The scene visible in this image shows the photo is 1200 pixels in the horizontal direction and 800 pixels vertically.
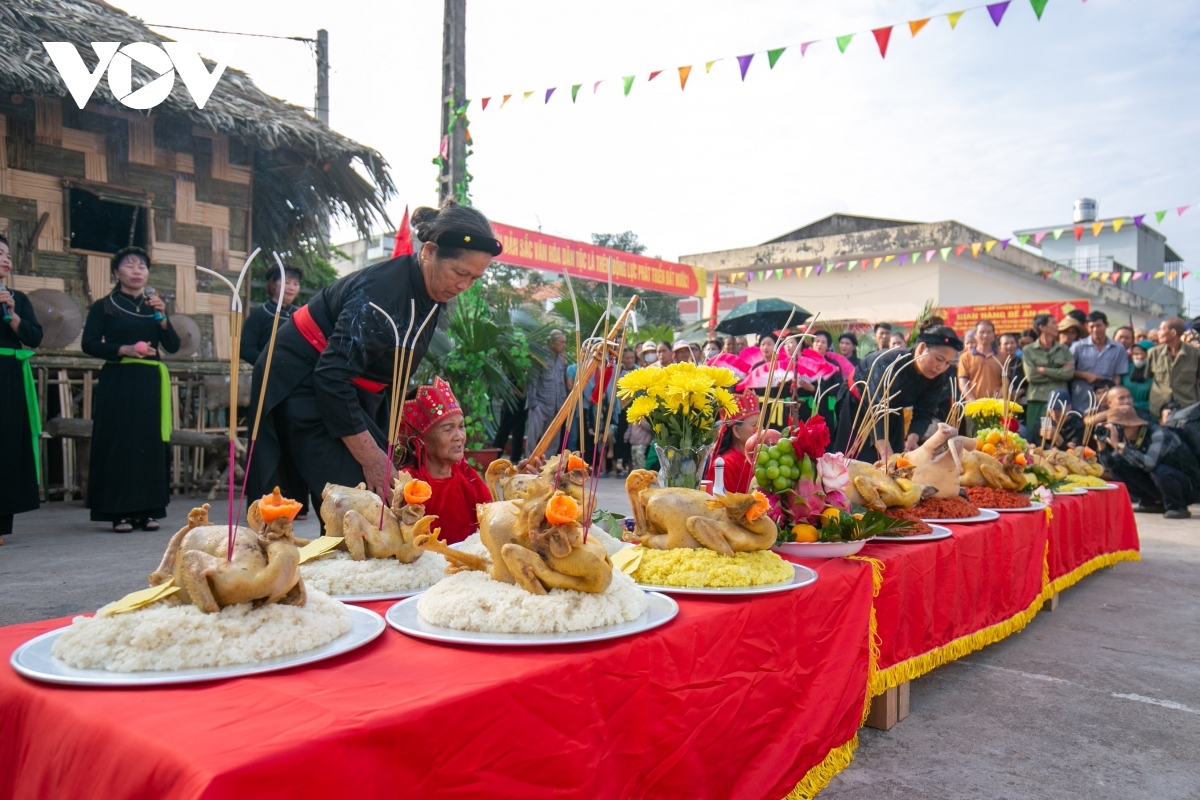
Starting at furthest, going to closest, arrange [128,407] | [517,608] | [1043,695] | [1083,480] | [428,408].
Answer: [128,407] → [1083,480] → [1043,695] → [428,408] → [517,608]

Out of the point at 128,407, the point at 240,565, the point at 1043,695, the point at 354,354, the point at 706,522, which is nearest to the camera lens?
the point at 240,565

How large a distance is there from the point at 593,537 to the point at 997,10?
5.86 metres

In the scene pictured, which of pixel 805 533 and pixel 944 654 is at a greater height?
pixel 805 533

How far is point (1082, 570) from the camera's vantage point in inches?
182

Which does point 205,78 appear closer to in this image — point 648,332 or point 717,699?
point 648,332

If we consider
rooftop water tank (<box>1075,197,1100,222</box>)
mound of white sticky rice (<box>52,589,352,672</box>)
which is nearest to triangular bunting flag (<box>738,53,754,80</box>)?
mound of white sticky rice (<box>52,589,352,672</box>)

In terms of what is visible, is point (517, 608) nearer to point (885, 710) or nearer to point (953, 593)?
point (885, 710)

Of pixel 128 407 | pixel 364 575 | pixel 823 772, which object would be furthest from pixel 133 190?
pixel 823 772

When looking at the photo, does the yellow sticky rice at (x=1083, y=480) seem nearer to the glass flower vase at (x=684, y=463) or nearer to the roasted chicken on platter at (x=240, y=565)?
the glass flower vase at (x=684, y=463)

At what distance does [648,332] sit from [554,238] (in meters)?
2.06

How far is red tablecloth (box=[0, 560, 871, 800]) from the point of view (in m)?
0.95

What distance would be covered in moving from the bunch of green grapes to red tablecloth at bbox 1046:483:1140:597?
7.35 feet

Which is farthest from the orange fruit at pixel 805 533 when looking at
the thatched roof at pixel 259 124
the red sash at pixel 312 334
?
the thatched roof at pixel 259 124

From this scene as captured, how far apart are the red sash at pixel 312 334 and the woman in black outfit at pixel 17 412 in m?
3.39
